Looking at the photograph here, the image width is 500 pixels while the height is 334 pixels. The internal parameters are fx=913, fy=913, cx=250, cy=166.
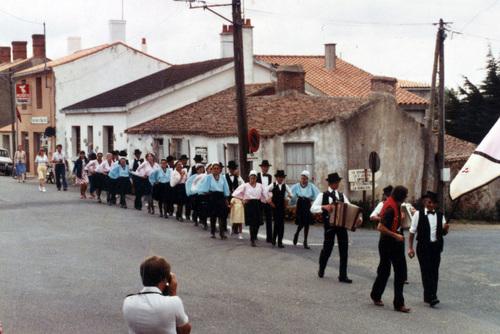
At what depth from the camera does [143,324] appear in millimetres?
5980

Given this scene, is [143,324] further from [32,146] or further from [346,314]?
[32,146]

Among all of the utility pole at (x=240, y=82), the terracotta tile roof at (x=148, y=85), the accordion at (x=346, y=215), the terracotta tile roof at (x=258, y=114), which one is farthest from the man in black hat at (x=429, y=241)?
the terracotta tile roof at (x=148, y=85)

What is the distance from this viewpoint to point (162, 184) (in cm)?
2462

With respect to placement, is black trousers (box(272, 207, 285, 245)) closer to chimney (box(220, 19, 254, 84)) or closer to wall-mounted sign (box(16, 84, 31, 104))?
chimney (box(220, 19, 254, 84))

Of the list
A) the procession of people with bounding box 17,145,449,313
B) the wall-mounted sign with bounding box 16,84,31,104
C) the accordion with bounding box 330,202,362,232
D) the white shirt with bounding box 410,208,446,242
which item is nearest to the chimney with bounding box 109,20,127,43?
the wall-mounted sign with bounding box 16,84,31,104

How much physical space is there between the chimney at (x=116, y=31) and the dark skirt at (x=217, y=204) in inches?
1288

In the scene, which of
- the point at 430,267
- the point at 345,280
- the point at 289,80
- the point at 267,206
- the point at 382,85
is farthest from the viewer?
the point at 289,80

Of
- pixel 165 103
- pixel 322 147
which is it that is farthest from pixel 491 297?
pixel 165 103

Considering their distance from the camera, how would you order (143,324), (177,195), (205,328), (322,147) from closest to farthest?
(143,324) < (205,328) < (177,195) < (322,147)

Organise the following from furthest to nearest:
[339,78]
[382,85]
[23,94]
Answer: [23,94], [339,78], [382,85]

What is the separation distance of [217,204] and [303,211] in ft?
7.06

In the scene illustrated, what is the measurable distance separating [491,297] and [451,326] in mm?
2519

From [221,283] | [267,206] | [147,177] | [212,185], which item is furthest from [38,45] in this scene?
[221,283]

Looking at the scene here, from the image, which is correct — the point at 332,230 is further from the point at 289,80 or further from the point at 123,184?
the point at 289,80
